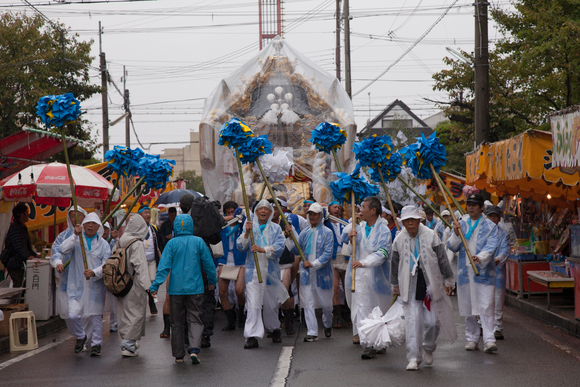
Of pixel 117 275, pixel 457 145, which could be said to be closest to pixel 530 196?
pixel 117 275

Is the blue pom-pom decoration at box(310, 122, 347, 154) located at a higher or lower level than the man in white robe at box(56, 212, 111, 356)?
higher

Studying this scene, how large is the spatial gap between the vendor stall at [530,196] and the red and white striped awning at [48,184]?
7133 mm

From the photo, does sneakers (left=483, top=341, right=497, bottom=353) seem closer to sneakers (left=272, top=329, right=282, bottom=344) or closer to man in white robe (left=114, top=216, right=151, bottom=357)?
sneakers (left=272, top=329, right=282, bottom=344)

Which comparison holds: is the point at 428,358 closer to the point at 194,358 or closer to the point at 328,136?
the point at 194,358

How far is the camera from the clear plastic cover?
14047mm

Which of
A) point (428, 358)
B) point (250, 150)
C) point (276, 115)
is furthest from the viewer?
point (276, 115)

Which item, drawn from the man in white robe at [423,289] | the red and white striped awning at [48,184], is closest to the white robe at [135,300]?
the man in white robe at [423,289]

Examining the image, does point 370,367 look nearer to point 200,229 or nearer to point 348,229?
point 348,229

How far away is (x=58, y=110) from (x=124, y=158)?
1.05 m

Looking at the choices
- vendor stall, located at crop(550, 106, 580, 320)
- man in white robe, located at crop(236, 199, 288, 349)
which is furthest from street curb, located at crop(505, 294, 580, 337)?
man in white robe, located at crop(236, 199, 288, 349)

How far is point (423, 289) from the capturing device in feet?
24.0

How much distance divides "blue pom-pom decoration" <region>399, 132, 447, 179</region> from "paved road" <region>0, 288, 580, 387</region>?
7.31 feet

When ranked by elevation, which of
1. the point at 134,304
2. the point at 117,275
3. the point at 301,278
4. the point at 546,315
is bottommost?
the point at 546,315

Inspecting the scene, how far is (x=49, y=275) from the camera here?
11.1m
